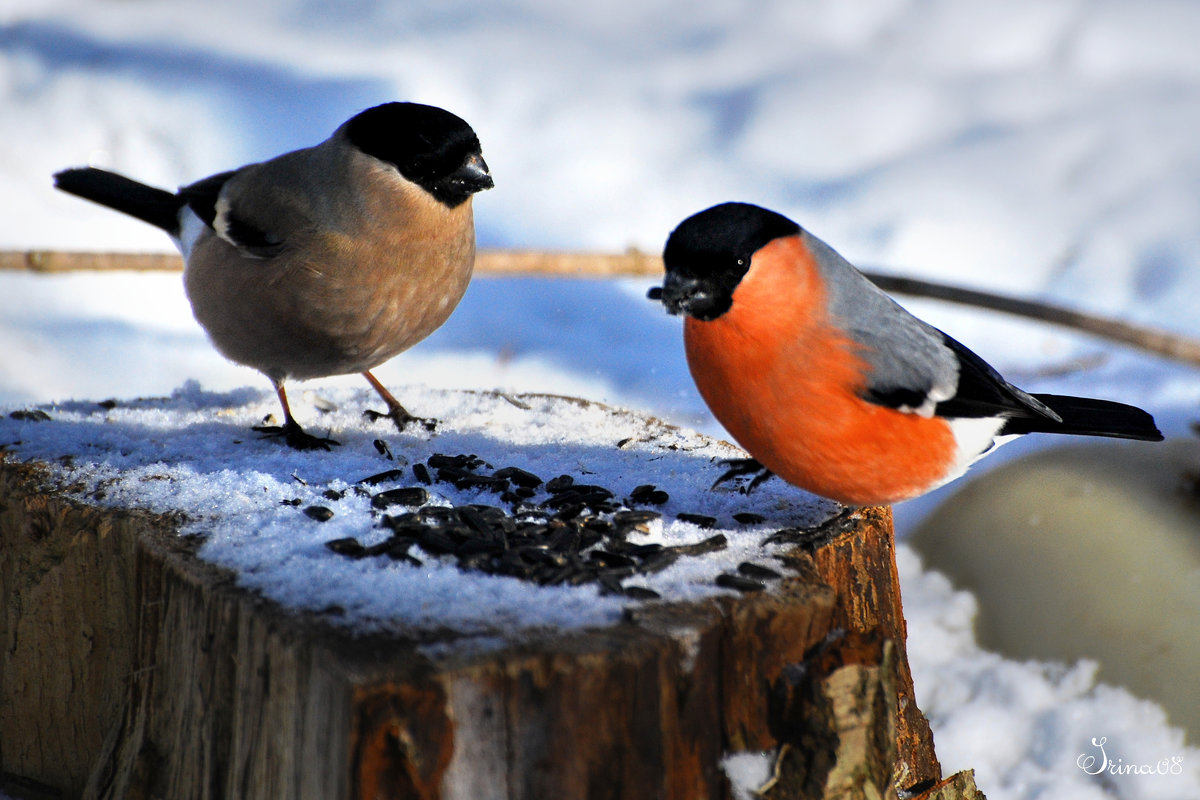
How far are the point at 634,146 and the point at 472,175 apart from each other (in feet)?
10.7

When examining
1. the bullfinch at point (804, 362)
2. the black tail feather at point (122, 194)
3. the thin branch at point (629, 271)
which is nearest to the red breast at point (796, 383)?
the bullfinch at point (804, 362)

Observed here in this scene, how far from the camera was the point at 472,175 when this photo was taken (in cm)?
248

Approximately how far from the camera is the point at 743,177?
5.49 m

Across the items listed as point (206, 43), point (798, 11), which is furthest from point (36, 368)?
point (798, 11)

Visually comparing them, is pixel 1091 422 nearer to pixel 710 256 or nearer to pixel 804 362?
pixel 804 362

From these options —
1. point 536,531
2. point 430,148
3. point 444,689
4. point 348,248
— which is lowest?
point 444,689

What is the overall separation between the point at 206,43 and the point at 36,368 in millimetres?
2134

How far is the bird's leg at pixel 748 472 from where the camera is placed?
2236 mm

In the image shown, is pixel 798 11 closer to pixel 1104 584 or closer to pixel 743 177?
pixel 743 177

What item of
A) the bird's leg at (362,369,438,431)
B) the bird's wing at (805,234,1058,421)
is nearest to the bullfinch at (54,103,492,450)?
the bird's leg at (362,369,438,431)

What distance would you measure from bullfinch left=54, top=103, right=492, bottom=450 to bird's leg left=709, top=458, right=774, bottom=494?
85cm

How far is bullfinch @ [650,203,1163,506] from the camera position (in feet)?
6.04

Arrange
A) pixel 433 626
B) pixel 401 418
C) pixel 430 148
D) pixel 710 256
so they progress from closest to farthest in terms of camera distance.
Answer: pixel 433 626 → pixel 710 256 → pixel 430 148 → pixel 401 418

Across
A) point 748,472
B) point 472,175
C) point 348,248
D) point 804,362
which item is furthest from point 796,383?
point 348,248
